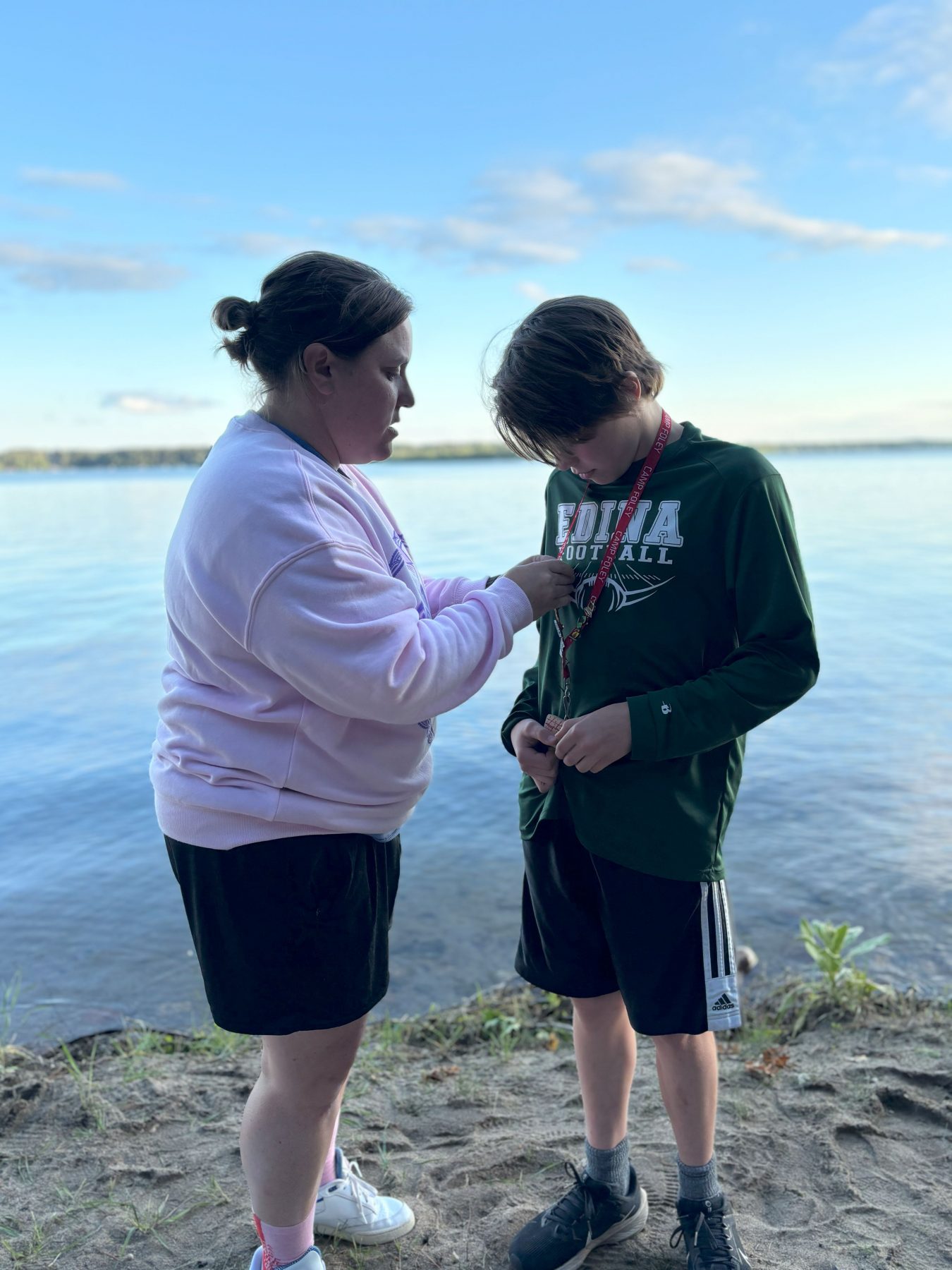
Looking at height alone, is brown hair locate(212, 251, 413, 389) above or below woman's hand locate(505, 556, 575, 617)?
above

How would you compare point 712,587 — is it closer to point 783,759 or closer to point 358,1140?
point 358,1140

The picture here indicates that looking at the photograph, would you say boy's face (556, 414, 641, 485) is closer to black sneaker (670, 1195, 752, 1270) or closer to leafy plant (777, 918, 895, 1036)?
black sneaker (670, 1195, 752, 1270)

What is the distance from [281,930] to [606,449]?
4.01ft

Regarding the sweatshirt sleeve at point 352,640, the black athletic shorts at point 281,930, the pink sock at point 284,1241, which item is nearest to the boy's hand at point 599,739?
the sweatshirt sleeve at point 352,640

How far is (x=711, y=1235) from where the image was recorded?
2209 millimetres

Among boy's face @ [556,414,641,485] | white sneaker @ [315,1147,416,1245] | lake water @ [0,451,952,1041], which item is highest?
boy's face @ [556,414,641,485]

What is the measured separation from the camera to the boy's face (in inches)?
84.9

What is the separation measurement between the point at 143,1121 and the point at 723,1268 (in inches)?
67.9

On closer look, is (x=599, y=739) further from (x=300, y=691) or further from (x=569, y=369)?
(x=569, y=369)

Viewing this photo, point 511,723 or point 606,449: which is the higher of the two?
point 606,449

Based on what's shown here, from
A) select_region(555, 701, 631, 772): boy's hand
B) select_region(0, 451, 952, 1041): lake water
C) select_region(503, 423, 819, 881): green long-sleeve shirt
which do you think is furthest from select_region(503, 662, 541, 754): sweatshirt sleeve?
select_region(0, 451, 952, 1041): lake water

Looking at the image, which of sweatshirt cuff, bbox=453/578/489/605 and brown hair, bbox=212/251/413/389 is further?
sweatshirt cuff, bbox=453/578/489/605

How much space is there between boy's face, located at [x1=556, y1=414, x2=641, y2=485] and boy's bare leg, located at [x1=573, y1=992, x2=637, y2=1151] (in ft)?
4.04

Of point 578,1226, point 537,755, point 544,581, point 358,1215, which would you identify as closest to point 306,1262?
point 358,1215
